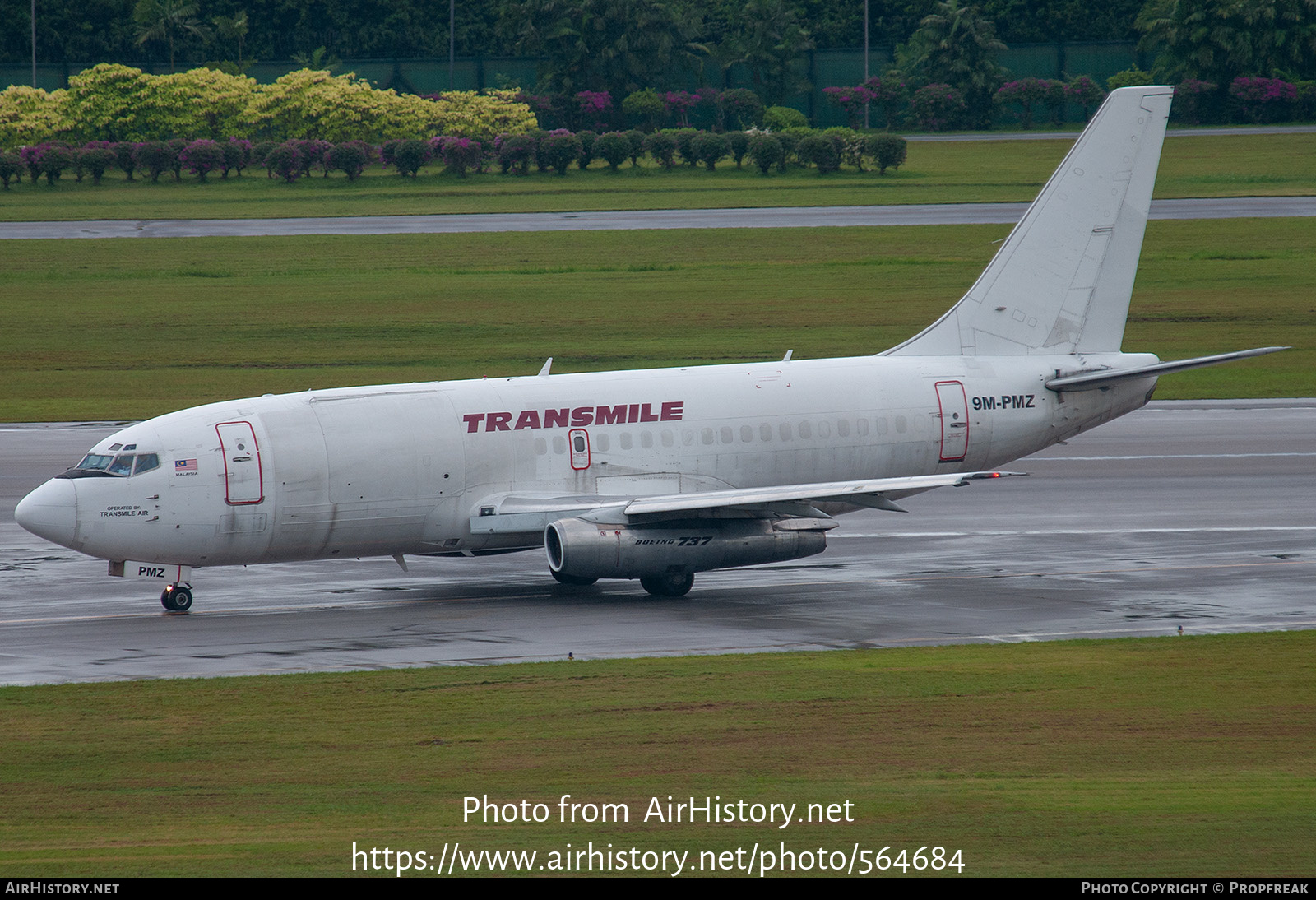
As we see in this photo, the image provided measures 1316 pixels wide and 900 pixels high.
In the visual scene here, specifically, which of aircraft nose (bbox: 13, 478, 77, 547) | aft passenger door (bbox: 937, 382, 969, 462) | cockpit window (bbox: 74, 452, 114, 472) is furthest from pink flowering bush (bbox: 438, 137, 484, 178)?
aircraft nose (bbox: 13, 478, 77, 547)

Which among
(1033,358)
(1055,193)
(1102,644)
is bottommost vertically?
(1102,644)

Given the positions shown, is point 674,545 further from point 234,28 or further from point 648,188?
point 234,28

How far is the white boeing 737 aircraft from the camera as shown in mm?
29234

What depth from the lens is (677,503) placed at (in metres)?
29.8

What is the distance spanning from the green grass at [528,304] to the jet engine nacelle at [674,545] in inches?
1009

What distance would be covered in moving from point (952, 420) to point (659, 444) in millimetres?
6821

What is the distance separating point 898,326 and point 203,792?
50.8 metres

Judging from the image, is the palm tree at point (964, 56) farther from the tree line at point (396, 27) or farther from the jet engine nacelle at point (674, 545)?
the jet engine nacelle at point (674, 545)

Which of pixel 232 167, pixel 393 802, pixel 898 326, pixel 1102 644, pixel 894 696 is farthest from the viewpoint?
pixel 232 167

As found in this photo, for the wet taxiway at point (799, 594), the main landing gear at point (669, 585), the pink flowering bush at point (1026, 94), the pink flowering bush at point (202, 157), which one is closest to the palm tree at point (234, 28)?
the pink flowering bush at point (202, 157)

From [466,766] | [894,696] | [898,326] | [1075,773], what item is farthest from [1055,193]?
[898,326]

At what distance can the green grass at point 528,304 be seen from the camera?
58.3 m

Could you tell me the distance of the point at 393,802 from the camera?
17953 millimetres
